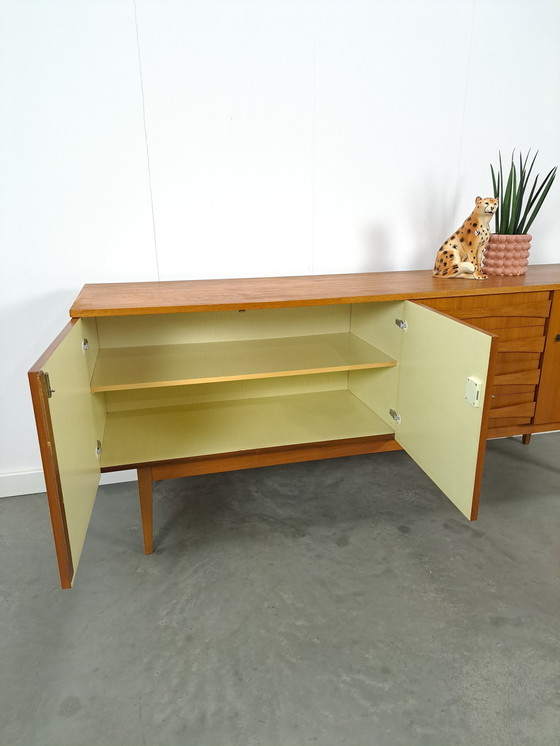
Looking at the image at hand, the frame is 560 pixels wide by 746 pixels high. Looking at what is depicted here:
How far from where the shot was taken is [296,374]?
65.6 inches

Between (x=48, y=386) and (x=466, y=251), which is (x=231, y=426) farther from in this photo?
(x=466, y=251)

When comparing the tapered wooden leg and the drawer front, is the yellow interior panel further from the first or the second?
the drawer front

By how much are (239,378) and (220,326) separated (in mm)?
411

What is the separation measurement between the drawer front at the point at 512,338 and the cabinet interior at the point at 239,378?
0.78 feet

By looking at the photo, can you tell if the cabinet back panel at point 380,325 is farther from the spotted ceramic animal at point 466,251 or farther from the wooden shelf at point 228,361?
the spotted ceramic animal at point 466,251

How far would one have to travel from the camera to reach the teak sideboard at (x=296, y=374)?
1156mm

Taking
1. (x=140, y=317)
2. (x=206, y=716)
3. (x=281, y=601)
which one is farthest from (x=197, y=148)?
(x=206, y=716)

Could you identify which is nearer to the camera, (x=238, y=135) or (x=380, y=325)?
(x=380, y=325)

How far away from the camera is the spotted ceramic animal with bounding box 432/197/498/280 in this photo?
1.68 meters

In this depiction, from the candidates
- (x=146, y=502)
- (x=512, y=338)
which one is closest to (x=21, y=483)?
(x=146, y=502)

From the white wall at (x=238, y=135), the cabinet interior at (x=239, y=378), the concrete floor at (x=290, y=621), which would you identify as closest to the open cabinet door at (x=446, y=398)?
the cabinet interior at (x=239, y=378)

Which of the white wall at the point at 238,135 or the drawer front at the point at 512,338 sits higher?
the white wall at the point at 238,135

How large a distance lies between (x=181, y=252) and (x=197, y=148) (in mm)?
340

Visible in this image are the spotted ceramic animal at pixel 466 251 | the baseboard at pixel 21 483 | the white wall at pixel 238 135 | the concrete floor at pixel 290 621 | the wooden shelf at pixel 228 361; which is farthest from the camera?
the baseboard at pixel 21 483
